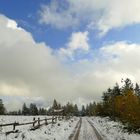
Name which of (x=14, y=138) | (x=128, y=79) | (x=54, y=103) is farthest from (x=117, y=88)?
(x=54, y=103)

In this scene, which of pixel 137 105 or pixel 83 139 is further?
pixel 137 105

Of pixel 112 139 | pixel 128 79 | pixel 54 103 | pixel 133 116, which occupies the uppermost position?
pixel 54 103

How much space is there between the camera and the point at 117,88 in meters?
94.6

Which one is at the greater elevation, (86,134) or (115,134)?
(86,134)

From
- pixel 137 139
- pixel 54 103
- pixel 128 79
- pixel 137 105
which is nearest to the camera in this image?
pixel 137 139

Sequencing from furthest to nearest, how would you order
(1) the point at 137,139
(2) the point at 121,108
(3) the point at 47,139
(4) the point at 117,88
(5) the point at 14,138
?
(4) the point at 117,88, (2) the point at 121,108, (1) the point at 137,139, (3) the point at 47,139, (5) the point at 14,138

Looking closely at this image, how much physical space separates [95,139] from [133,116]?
1033 centimetres

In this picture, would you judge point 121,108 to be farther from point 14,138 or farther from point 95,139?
point 14,138

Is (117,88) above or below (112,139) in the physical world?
above

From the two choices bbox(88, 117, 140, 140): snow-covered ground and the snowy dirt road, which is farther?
bbox(88, 117, 140, 140): snow-covered ground

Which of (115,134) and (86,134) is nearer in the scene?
(115,134)

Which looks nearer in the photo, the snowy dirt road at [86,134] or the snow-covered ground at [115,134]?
the snowy dirt road at [86,134]

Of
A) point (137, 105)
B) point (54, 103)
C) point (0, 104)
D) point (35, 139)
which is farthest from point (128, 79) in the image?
point (54, 103)

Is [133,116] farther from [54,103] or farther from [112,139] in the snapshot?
[54,103]
